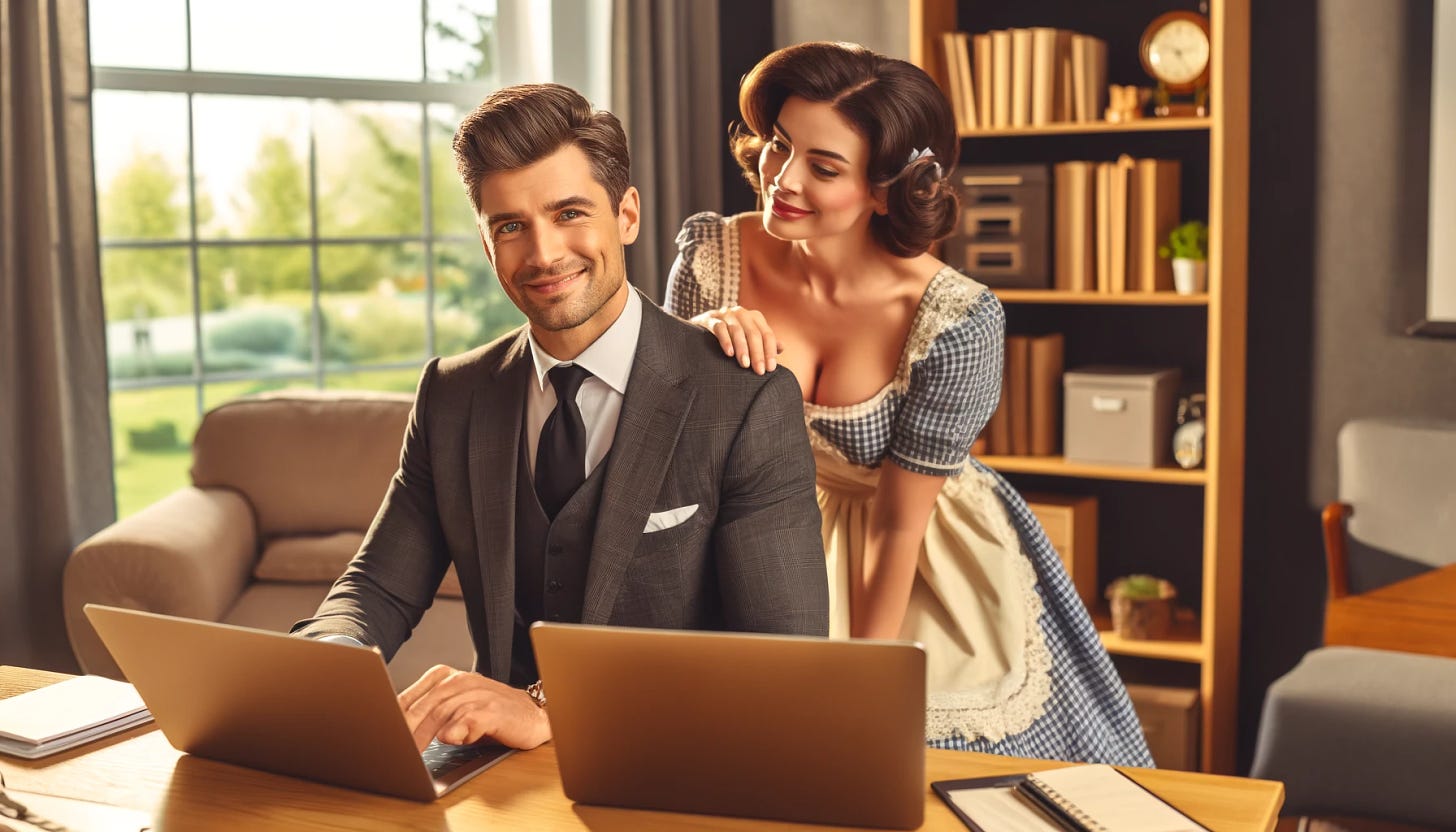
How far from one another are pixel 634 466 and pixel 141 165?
2.44 metres

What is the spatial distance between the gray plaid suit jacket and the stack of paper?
191mm

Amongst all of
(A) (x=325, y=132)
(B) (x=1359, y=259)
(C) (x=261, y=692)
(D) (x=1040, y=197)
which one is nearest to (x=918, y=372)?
(C) (x=261, y=692)

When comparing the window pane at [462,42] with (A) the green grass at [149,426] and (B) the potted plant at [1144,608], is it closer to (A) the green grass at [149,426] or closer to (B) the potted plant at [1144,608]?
(A) the green grass at [149,426]

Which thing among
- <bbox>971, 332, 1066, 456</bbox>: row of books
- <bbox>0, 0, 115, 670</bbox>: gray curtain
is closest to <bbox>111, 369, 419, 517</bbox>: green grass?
<bbox>0, 0, 115, 670</bbox>: gray curtain

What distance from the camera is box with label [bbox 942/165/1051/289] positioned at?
350 centimetres

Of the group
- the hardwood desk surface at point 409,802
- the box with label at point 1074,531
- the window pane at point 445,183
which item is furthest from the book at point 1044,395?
Answer: the hardwood desk surface at point 409,802

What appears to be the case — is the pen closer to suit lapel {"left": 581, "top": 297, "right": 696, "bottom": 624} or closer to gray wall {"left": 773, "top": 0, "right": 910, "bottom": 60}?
suit lapel {"left": 581, "top": 297, "right": 696, "bottom": 624}

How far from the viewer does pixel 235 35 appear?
12.0ft

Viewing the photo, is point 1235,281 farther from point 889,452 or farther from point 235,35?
point 235,35

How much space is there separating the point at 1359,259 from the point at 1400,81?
425 millimetres

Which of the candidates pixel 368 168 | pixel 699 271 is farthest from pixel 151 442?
pixel 699 271

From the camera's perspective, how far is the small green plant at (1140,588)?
350 cm

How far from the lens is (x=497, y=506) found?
5.27 ft

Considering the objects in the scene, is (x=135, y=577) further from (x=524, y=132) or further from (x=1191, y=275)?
(x=1191, y=275)
